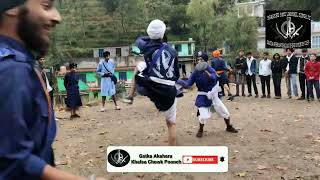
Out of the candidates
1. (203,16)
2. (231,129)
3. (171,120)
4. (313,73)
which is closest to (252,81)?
(313,73)

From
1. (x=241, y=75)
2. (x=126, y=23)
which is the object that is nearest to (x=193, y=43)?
(x=126, y=23)

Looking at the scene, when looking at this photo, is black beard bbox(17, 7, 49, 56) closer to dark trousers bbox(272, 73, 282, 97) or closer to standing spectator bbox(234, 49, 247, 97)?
dark trousers bbox(272, 73, 282, 97)

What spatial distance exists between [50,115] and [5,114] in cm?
21

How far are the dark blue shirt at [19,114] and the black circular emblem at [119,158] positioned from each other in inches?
189

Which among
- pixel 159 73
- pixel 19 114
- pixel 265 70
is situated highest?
pixel 19 114

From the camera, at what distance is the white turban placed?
6820 mm

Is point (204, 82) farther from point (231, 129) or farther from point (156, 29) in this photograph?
point (156, 29)

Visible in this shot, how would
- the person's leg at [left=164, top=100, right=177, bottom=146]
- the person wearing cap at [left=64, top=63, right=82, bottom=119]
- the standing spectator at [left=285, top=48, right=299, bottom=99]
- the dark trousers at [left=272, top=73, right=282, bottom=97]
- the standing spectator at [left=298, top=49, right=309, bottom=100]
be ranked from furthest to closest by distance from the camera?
the dark trousers at [left=272, top=73, right=282, bottom=97], the standing spectator at [left=285, top=48, right=299, bottom=99], the standing spectator at [left=298, top=49, right=309, bottom=100], the person wearing cap at [left=64, top=63, right=82, bottom=119], the person's leg at [left=164, top=100, right=177, bottom=146]

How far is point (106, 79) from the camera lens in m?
13.3

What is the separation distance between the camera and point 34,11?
161 cm

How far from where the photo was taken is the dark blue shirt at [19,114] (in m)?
1.48

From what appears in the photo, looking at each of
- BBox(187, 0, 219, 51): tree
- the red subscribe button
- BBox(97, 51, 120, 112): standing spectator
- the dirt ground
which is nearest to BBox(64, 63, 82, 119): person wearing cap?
the dirt ground

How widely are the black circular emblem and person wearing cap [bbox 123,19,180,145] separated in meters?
0.94

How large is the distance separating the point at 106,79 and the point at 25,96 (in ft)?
38.8
